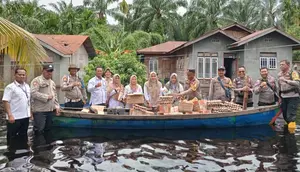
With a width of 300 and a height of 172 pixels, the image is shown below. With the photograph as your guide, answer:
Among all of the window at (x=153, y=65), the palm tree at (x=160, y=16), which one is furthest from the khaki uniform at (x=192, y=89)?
the palm tree at (x=160, y=16)

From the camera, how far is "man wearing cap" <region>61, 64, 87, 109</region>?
970 cm

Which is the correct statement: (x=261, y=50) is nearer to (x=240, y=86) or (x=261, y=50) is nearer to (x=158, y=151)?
(x=240, y=86)

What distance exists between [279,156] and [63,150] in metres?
4.64

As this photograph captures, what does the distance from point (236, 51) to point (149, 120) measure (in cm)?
1754

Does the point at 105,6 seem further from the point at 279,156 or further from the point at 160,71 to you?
the point at 279,156

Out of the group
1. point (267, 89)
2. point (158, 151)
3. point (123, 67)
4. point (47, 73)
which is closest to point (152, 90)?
point (158, 151)

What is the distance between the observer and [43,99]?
8.45 meters

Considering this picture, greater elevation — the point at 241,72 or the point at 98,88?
the point at 241,72

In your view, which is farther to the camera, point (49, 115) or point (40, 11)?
point (40, 11)

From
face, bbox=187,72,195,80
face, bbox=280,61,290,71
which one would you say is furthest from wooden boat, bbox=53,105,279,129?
face, bbox=280,61,290,71

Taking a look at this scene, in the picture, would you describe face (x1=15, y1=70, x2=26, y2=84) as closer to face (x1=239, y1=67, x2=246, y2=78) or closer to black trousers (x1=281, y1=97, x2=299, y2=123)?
face (x1=239, y1=67, x2=246, y2=78)

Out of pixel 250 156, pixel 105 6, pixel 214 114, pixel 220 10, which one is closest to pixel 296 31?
pixel 220 10

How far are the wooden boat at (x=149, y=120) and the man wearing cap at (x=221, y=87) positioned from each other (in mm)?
759

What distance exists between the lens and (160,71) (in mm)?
29719
